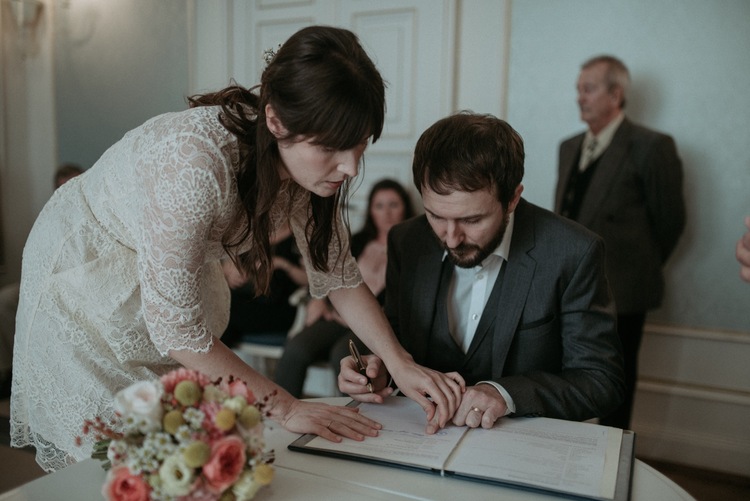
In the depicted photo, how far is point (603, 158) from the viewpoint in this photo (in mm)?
3018

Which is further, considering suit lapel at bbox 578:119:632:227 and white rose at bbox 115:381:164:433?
suit lapel at bbox 578:119:632:227

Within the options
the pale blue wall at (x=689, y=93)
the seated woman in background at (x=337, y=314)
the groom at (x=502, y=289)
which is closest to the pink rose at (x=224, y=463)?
the groom at (x=502, y=289)

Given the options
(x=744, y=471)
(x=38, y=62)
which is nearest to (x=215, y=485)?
(x=744, y=471)

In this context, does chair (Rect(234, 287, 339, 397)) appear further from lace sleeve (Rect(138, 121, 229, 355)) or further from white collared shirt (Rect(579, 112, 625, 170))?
lace sleeve (Rect(138, 121, 229, 355))

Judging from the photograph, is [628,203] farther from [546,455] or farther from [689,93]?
[546,455]

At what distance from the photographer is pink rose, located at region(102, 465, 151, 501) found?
79 cm

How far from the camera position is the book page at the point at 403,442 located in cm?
112

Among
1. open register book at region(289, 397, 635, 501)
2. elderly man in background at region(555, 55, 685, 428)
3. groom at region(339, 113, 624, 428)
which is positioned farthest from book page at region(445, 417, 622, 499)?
elderly man in background at region(555, 55, 685, 428)

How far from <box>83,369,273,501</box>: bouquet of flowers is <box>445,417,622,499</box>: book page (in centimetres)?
40

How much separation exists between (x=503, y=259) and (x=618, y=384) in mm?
436

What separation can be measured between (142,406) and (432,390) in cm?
69

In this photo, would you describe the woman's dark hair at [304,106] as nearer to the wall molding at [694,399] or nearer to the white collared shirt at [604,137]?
the white collared shirt at [604,137]

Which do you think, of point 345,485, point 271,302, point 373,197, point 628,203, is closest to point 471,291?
point 345,485

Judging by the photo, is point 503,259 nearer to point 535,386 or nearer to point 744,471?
point 535,386
